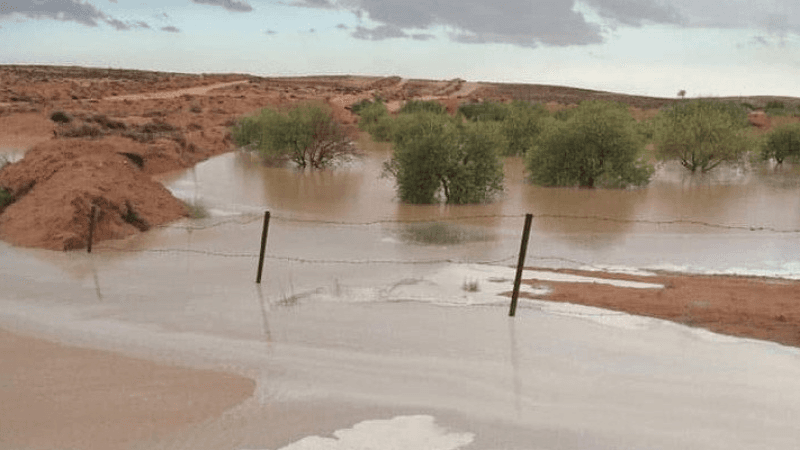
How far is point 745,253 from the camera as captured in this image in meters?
17.3

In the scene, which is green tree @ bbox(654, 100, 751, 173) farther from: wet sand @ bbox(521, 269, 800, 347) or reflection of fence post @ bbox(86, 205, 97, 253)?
reflection of fence post @ bbox(86, 205, 97, 253)

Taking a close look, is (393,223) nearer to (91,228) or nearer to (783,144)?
(91,228)

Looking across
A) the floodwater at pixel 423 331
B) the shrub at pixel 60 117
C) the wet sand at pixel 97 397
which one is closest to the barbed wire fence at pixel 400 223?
the floodwater at pixel 423 331

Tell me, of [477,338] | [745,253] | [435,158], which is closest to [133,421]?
[477,338]

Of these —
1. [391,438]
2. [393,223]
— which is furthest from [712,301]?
[393,223]

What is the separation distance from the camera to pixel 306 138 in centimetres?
3419

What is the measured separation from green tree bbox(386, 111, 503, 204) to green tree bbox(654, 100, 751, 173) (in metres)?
11.5

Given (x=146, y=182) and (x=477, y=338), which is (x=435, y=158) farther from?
(x=477, y=338)

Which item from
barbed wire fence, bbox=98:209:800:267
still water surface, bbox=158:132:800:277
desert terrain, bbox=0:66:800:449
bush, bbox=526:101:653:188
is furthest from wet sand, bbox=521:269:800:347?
bush, bbox=526:101:653:188

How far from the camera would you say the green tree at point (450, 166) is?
81.3 ft

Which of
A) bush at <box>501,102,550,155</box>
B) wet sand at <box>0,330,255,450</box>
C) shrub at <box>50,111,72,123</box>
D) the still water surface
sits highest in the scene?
bush at <box>501,102,550,155</box>

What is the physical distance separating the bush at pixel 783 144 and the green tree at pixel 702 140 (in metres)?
4.93

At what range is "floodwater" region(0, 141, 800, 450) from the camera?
8.27m

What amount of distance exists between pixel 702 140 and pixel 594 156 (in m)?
7.97
